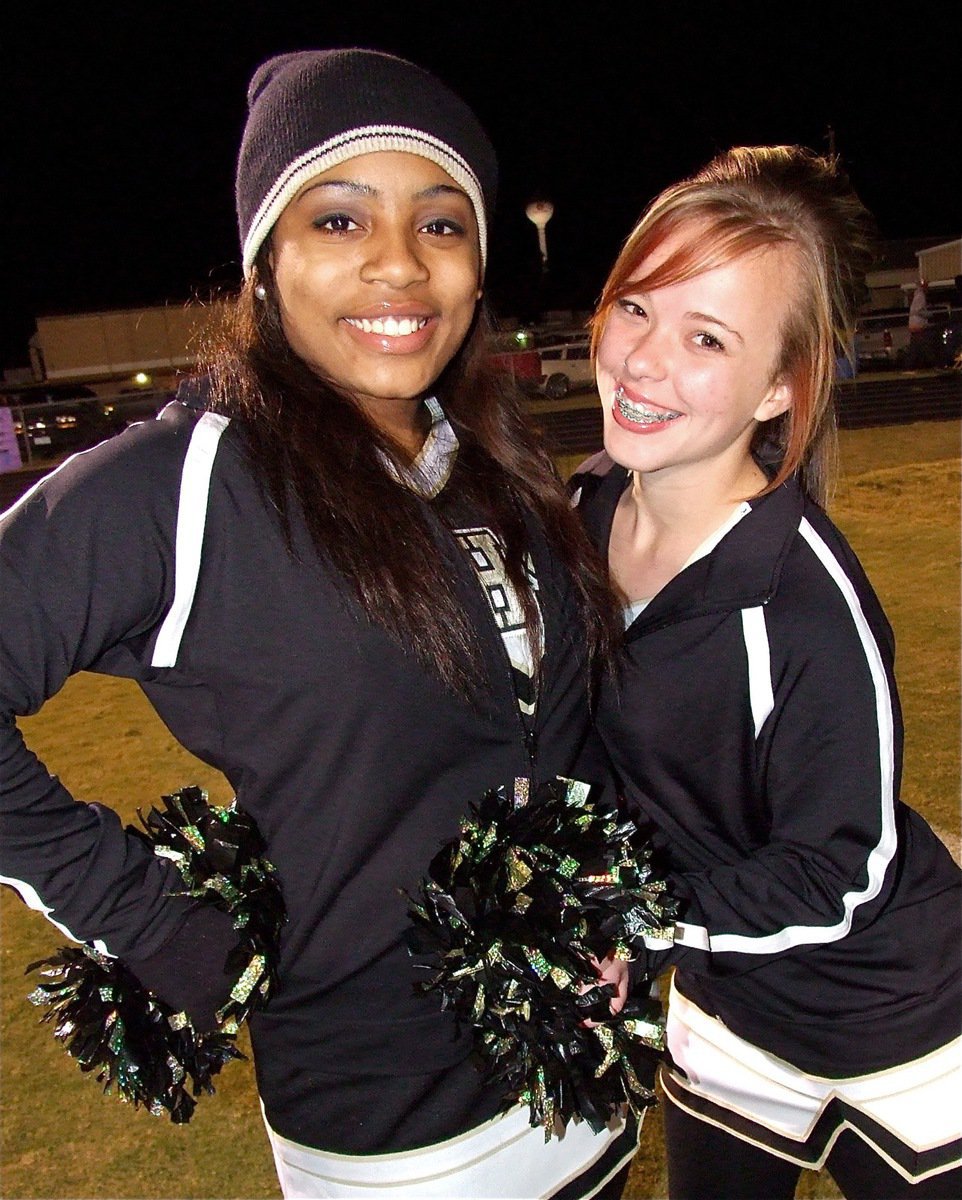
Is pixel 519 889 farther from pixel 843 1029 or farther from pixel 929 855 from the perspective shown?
pixel 929 855

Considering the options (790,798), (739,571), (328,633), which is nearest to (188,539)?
(328,633)

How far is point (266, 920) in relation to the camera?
1.28 metres

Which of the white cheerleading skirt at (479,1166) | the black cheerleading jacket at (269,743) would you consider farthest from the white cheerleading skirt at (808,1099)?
the black cheerleading jacket at (269,743)

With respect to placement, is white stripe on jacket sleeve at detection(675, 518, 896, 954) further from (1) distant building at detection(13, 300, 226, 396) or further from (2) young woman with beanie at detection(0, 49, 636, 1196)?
(1) distant building at detection(13, 300, 226, 396)

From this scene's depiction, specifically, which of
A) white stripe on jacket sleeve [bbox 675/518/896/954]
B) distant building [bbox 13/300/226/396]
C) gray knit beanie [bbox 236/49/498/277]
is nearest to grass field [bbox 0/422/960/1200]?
white stripe on jacket sleeve [bbox 675/518/896/954]

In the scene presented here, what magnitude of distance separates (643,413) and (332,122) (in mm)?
709

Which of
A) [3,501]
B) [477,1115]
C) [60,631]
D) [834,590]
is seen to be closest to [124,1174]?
[477,1115]

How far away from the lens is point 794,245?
1683mm

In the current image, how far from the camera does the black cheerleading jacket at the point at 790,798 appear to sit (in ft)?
4.79

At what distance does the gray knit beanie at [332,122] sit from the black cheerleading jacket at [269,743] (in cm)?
37

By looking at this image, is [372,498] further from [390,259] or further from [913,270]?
[913,270]

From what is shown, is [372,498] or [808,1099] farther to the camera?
[808,1099]

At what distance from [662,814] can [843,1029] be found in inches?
17.3

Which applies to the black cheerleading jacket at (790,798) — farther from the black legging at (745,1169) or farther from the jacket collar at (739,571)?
the black legging at (745,1169)
